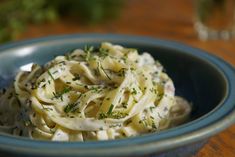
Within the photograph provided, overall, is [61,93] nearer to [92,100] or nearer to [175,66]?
[92,100]

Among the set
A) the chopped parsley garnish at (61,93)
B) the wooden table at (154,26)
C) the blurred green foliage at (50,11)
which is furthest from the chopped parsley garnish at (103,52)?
the blurred green foliage at (50,11)

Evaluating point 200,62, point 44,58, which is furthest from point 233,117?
point 44,58

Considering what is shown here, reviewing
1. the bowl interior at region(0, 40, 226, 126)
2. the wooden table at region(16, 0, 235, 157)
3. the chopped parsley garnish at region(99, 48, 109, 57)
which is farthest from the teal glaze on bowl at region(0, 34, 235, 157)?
the wooden table at region(16, 0, 235, 157)

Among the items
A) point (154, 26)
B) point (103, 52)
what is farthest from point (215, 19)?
point (103, 52)

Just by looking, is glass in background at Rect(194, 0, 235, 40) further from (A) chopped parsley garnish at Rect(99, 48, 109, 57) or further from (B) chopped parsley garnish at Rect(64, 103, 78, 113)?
(B) chopped parsley garnish at Rect(64, 103, 78, 113)

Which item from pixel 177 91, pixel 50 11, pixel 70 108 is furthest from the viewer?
pixel 50 11
